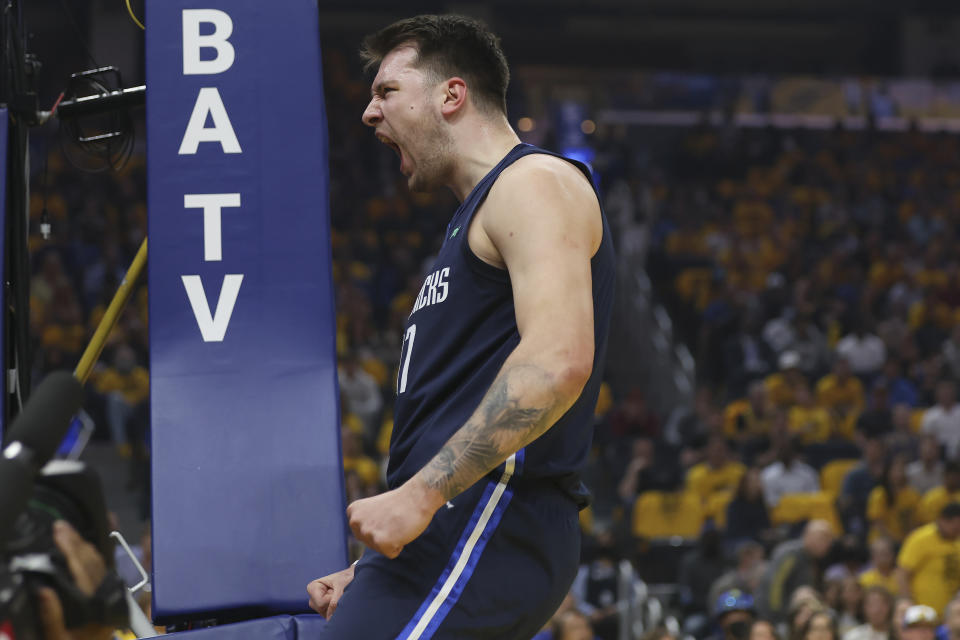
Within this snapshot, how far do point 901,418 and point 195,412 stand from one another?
34.4ft

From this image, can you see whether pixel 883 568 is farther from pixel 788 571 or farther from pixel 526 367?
pixel 526 367

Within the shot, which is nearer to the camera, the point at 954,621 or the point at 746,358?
the point at 954,621

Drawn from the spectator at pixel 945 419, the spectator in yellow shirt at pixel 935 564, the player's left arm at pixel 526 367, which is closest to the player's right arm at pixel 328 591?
the player's left arm at pixel 526 367

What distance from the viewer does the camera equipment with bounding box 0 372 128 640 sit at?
4.28ft

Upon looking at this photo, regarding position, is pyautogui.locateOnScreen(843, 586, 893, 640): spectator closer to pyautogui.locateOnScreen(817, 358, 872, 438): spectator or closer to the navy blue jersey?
the navy blue jersey

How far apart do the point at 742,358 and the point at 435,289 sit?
1298 cm

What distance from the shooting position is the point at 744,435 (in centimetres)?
1264

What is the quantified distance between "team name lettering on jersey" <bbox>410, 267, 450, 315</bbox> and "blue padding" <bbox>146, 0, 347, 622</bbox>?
2.63 ft

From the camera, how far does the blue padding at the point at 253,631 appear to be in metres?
2.88

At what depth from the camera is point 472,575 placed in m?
2.27

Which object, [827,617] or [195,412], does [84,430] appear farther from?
[195,412]

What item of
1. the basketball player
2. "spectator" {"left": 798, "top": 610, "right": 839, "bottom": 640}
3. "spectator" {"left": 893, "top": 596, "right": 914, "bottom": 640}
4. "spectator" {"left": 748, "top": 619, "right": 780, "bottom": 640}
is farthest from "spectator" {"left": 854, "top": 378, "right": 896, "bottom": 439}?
the basketball player

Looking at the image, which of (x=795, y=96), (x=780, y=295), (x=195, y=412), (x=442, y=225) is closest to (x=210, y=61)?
(x=195, y=412)

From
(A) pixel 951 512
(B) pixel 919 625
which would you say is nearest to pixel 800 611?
(B) pixel 919 625
